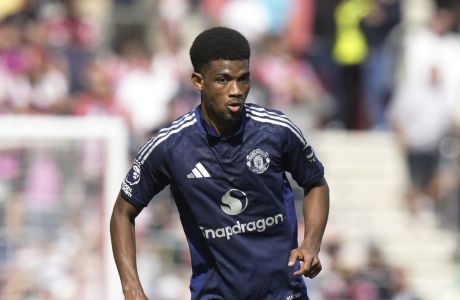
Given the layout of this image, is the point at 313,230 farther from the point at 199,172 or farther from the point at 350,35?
the point at 350,35

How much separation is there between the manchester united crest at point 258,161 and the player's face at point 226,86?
20 cm

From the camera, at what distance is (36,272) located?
445 inches

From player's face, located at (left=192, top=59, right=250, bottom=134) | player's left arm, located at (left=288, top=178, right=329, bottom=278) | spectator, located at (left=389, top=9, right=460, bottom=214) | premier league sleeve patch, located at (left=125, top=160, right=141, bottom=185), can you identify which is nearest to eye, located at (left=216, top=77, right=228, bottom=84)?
player's face, located at (left=192, top=59, right=250, bottom=134)

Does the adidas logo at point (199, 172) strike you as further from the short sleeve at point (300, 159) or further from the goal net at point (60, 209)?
the goal net at point (60, 209)

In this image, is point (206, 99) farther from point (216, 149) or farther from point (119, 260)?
point (119, 260)

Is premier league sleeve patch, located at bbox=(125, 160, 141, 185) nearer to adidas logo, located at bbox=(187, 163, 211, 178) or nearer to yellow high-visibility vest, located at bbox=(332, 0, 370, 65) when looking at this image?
adidas logo, located at bbox=(187, 163, 211, 178)

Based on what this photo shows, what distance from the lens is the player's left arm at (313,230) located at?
250 inches

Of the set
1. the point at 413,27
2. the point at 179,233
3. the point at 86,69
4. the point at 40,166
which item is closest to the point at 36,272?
the point at 40,166

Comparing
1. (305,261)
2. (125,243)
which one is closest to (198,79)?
(125,243)

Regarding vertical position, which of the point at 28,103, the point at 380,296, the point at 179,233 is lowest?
the point at 380,296

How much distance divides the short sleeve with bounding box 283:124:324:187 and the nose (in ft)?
1.21

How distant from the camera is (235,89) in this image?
648cm

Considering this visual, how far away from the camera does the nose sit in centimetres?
648

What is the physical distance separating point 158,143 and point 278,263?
85 centimetres
